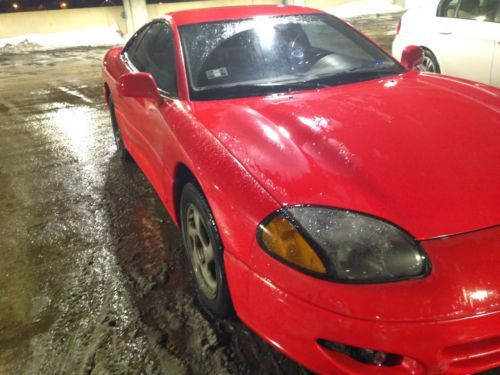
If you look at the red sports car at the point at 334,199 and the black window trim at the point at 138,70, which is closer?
the red sports car at the point at 334,199

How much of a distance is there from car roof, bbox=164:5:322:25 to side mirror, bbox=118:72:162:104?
23.5 inches

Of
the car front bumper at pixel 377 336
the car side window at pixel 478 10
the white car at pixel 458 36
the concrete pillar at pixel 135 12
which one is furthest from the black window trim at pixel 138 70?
the concrete pillar at pixel 135 12

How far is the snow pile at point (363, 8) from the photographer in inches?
723

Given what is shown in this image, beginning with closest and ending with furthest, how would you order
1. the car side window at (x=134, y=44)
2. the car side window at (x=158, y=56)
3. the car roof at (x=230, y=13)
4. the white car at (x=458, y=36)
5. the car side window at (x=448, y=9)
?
the car side window at (x=158, y=56) → the car roof at (x=230, y=13) → the car side window at (x=134, y=44) → the white car at (x=458, y=36) → the car side window at (x=448, y=9)

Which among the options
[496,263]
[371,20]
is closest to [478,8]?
[496,263]

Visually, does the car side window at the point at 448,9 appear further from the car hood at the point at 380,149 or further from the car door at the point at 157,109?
the car door at the point at 157,109

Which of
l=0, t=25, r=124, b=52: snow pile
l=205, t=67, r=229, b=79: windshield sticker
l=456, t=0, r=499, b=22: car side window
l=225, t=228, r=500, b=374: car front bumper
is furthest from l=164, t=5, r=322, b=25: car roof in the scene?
l=0, t=25, r=124, b=52: snow pile

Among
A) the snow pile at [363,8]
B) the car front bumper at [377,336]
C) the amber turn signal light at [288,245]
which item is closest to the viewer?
the car front bumper at [377,336]

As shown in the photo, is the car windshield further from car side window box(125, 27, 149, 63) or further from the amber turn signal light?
the amber turn signal light

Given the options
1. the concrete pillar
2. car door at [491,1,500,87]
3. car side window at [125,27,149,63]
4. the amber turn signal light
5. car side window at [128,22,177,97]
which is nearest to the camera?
the amber turn signal light

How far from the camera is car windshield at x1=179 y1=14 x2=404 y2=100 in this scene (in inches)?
104

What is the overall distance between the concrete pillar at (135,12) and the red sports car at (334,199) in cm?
1370

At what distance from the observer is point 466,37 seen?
16.5 ft

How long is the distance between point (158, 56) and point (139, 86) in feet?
1.99
